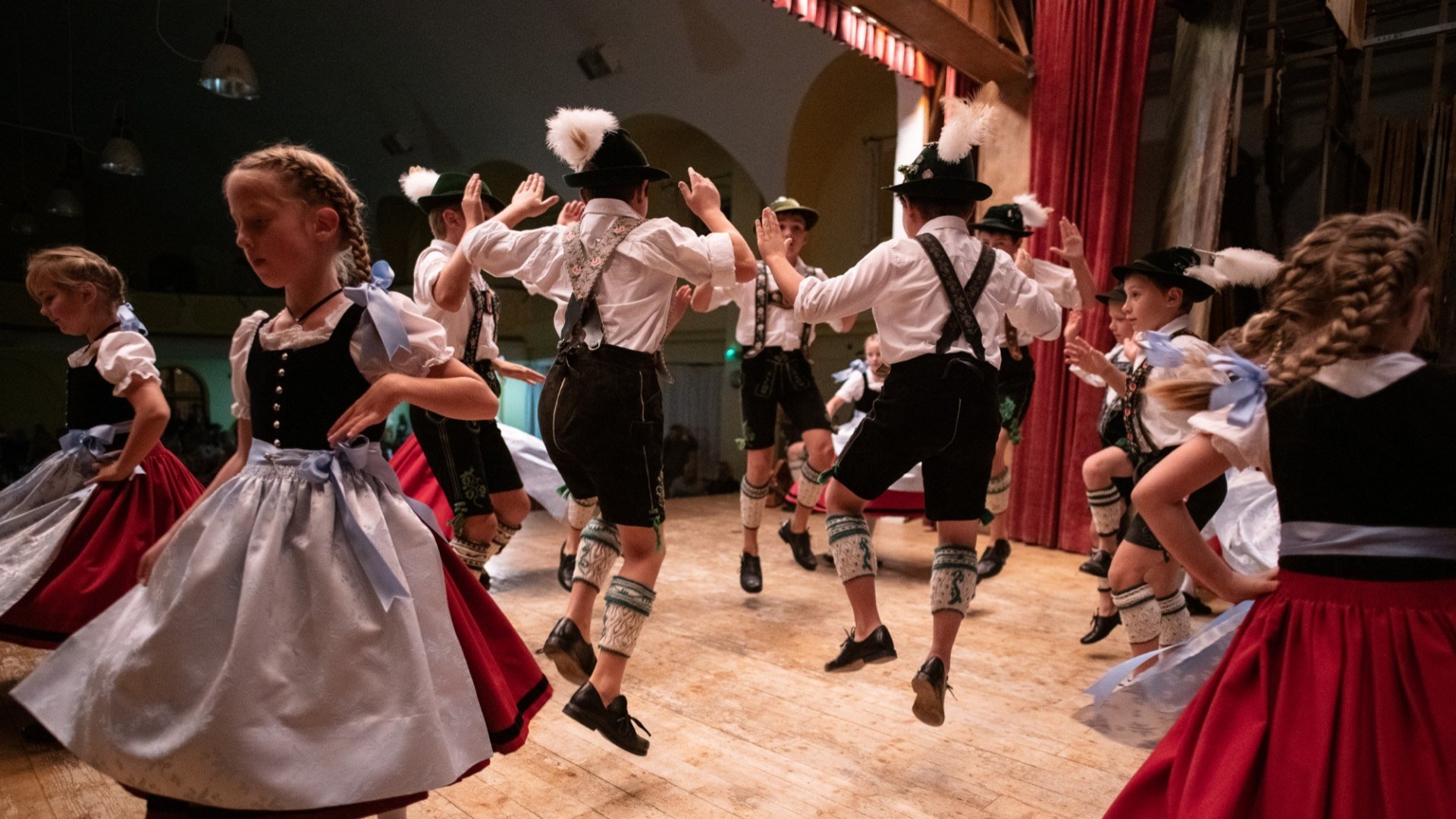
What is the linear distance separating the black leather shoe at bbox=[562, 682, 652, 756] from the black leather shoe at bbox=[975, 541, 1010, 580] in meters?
3.00

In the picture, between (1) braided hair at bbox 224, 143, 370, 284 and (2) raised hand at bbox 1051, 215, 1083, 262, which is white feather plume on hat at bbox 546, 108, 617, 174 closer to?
(1) braided hair at bbox 224, 143, 370, 284

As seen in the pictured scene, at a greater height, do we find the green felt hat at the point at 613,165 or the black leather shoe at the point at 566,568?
the green felt hat at the point at 613,165

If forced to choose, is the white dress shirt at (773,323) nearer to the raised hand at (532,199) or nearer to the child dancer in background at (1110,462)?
the child dancer in background at (1110,462)

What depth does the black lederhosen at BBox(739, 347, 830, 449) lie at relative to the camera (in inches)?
177

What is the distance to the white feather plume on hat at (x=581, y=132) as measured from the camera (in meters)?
2.46

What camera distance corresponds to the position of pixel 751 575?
440 centimetres

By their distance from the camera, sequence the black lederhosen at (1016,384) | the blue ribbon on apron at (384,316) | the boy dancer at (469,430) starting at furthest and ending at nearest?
1. the black lederhosen at (1016,384)
2. the boy dancer at (469,430)
3. the blue ribbon on apron at (384,316)

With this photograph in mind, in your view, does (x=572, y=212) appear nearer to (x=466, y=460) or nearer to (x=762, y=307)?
(x=466, y=460)

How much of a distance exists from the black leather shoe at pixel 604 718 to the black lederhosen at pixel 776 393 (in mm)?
2353

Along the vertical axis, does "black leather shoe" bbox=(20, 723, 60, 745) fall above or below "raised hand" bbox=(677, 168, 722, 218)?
below

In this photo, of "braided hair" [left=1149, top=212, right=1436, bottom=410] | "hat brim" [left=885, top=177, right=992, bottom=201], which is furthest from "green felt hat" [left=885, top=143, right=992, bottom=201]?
"braided hair" [left=1149, top=212, right=1436, bottom=410]

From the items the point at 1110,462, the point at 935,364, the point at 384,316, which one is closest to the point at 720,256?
the point at 935,364

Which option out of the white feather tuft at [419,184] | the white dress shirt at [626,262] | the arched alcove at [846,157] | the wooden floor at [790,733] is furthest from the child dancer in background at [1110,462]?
the arched alcove at [846,157]

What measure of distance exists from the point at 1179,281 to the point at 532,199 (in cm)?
210
